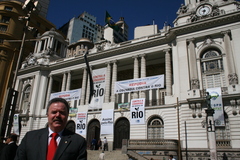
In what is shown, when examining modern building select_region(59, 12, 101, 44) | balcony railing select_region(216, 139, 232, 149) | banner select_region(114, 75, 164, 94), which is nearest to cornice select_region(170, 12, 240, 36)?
banner select_region(114, 75, 164, 94)

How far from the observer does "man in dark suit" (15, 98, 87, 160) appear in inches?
102

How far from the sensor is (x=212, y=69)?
22016 mm

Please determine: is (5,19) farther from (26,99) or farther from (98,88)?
(98,88)

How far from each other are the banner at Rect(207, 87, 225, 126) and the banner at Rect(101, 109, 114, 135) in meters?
11.7

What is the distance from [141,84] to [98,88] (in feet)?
21.6

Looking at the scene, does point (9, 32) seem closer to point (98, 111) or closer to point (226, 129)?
point (98, 111)

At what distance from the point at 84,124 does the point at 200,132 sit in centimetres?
1455

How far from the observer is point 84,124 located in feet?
90.3

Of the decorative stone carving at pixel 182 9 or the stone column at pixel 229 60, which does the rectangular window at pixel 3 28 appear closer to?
the decorative stone carving at pixel 182 9

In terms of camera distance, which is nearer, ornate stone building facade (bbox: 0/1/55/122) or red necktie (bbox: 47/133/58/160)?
red necktie (bbox: 47/133/58/160)

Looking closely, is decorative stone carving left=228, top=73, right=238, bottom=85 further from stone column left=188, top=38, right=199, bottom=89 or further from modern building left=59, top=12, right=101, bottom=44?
modern building left=59, top=12, right=101, bottom=44

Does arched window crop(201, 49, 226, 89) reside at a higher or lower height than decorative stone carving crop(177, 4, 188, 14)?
lower

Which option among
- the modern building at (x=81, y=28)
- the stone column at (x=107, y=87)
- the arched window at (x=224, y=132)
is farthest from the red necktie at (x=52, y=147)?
the modern building at (x=81, y=28)

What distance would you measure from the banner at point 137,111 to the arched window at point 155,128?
3.91 feet
